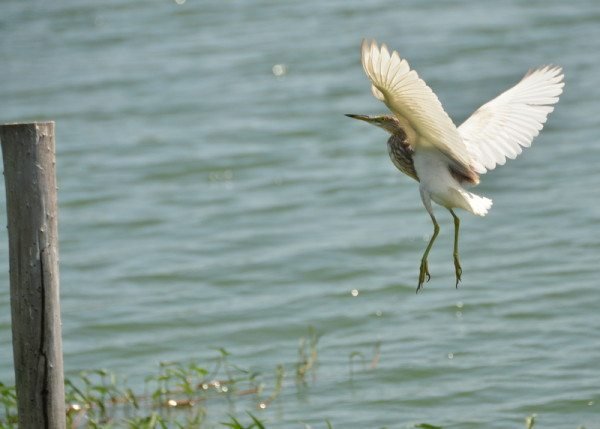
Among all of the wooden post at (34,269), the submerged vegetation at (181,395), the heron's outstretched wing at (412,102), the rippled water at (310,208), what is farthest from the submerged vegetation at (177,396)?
the heron's outstretched wing at (412,102)

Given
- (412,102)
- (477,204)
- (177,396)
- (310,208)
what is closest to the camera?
(412,102)

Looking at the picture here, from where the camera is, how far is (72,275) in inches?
363

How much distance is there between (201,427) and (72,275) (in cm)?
323

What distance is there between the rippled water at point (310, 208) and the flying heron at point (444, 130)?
188 centimetres

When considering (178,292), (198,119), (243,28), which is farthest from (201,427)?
(243,28)

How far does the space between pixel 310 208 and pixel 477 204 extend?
5579 millimetres

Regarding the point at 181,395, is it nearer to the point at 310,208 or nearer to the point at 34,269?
the point at 34,269

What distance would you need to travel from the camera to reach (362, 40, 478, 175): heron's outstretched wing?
13.6ft

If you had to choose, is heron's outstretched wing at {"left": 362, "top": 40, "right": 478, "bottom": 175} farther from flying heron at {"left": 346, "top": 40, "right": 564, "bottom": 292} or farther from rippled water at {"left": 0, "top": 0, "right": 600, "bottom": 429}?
rippled water at {"left": 0, "top": 0, "right": 600, "bottom": 429}

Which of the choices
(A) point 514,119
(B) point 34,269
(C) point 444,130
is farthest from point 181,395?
(C) point 444,130

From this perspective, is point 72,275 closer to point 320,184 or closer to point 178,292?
point 178,292

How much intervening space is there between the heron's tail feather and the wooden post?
4.89 feet

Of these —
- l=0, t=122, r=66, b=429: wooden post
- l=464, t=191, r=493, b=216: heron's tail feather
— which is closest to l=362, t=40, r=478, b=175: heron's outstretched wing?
l=464, t=191, r=493, b=216: heron's tail feather

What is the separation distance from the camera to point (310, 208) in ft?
33.6
